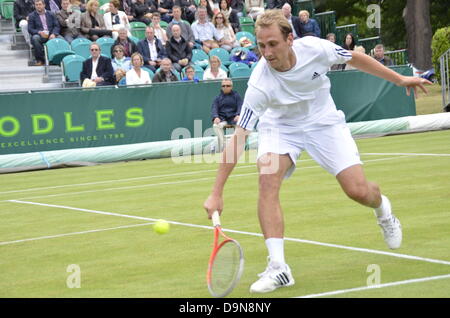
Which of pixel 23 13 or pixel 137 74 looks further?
pixel 23 13

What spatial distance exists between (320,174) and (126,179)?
343 cm

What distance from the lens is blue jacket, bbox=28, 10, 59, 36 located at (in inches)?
814

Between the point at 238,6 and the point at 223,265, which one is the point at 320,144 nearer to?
the point at 223,265

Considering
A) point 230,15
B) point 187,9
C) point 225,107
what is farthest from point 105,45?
point 230,15

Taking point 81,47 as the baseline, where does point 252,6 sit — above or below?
above

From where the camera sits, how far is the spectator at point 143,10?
23.3 m

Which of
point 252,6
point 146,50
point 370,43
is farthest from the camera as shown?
point 370,43

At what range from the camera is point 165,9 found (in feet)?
78.2

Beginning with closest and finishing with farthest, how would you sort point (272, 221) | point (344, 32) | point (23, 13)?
point (272, 221), point (23, 13), point (344, 32)

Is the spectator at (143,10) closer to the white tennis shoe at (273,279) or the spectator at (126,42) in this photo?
the spectator at (126,42)

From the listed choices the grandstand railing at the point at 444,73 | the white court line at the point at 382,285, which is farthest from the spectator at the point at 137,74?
the white court line at the point at 382,285

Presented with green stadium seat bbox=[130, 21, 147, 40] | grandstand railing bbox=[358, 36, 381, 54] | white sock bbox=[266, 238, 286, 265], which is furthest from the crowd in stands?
white sock bbox=[266, 238, 286, 265]

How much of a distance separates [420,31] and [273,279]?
109ft
